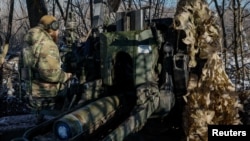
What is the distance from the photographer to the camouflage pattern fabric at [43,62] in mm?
5789

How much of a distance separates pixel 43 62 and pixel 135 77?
2019 mm

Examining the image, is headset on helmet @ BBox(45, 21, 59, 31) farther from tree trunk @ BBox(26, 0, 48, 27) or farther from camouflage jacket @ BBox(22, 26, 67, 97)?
tree trunk @ BBox(26, 0, 48, 27)

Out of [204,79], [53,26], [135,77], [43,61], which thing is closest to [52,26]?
[53,26]

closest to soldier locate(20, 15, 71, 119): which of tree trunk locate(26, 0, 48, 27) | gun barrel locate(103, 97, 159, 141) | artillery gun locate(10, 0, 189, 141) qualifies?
artillery gun locate(10, 0, 189, 141)

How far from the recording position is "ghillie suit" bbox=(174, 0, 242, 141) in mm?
3908

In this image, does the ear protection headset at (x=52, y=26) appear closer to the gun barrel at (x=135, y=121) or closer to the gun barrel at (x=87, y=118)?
the gun barrel at (x=87, y=118)

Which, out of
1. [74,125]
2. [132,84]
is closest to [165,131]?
[132,84]

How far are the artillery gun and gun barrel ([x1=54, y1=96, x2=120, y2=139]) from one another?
0.04 feet

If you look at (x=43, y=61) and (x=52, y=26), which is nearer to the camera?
(x=43, y=61)

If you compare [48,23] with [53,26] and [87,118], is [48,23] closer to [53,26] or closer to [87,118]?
[53,26]

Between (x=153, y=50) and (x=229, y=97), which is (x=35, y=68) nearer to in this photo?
(x=153, y=50)

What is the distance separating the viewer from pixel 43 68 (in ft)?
18.9

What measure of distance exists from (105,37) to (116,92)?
575 millimetres

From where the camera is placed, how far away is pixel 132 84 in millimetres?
4379
